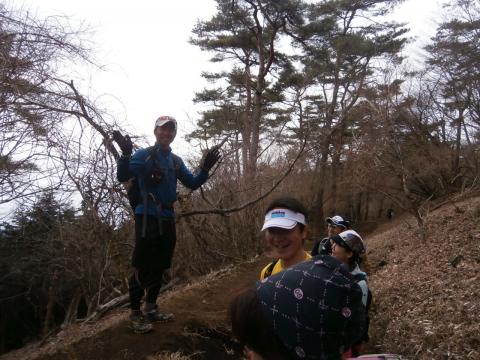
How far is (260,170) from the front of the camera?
441 inches

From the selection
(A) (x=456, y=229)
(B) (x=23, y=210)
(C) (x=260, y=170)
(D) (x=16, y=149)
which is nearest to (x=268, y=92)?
(C) (x=260, y=170)

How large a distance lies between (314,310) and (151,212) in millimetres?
2752

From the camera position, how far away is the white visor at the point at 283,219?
2.32 metres

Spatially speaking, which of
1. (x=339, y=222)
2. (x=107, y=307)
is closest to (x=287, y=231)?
(x=339, y=222)

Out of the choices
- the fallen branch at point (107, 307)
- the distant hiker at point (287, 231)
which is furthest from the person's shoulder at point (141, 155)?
the fallen branch at point (107, 307)

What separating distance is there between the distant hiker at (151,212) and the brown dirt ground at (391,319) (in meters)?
0.32

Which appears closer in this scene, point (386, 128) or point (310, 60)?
point (386, 128)

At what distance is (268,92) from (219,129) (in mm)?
6152

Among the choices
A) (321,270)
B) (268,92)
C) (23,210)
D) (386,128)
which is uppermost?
(268,92)

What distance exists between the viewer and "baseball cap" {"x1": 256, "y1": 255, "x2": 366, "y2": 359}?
3.61 feet

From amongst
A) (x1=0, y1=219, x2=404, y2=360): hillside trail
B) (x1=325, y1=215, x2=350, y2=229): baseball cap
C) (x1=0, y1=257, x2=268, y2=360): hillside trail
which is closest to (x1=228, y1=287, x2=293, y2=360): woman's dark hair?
(x1=0, y1=257, x2=268, y2=360): hillside trail

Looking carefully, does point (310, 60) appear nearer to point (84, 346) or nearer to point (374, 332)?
point (374, 332)

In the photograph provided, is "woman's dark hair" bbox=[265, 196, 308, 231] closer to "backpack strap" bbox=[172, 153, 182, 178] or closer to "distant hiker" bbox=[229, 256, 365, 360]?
Answer: "distant hiker" bbox=[229, 256, 365, 360]

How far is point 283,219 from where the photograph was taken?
2336mm
